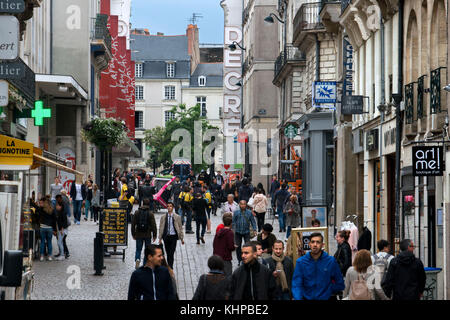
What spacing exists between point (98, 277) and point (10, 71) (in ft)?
14.8

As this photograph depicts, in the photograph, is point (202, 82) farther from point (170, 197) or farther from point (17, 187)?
point (17, 187)

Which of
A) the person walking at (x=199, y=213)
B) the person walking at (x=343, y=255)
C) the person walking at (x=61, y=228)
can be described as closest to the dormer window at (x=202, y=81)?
the person walking at (x=199, y=213)

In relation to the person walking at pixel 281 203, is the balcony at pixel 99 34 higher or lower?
higher

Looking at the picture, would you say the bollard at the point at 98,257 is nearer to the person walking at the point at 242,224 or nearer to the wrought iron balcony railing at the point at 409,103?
the person walking at the point at 242,224

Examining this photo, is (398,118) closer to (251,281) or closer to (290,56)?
(251,281)

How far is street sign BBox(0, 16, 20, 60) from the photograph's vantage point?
60.5ft

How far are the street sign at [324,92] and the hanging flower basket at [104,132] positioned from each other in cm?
759

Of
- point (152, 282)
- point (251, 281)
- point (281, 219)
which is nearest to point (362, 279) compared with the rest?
point (251, 281)

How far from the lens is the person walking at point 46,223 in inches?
935

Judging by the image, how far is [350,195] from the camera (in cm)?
3291

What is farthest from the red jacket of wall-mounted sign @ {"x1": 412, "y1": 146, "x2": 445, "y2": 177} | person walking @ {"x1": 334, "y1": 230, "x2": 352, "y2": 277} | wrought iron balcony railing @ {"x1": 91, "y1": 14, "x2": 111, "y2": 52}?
wrought iron balcony railing @ {"x1": 91, "y1": 14, "x2": 111, "y2": 52}

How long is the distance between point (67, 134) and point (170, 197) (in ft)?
19.9
